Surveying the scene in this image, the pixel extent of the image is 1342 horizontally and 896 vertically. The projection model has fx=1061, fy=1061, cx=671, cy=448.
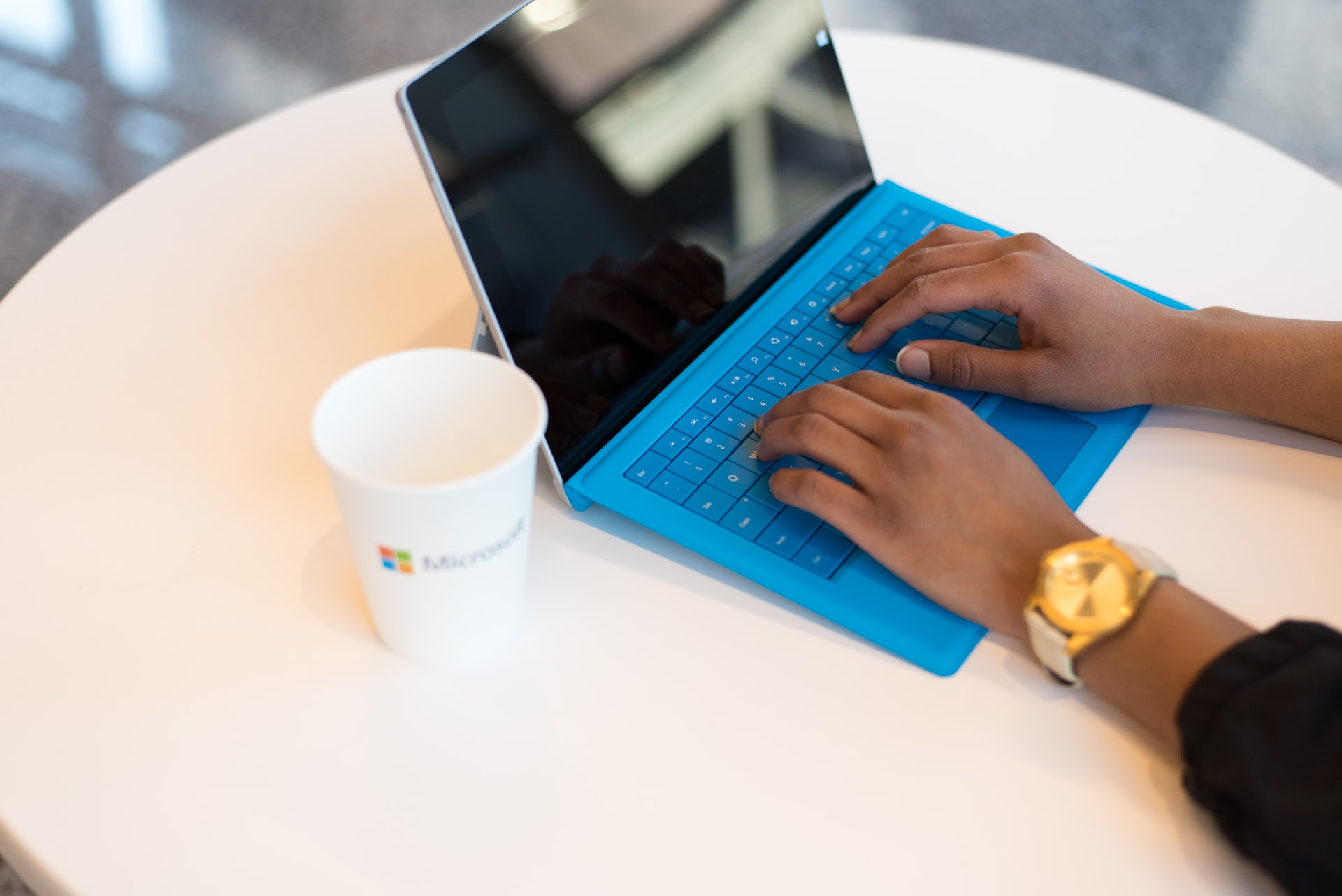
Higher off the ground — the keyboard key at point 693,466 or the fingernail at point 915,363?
the fingernail at point 915,363

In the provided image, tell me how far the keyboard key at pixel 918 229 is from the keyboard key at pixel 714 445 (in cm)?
29

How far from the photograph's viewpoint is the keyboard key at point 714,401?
0.75 metres

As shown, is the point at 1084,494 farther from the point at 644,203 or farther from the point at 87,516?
the point at 87,516

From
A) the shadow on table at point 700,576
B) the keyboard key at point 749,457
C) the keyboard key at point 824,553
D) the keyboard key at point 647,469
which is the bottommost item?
the shadow on table at point 700,576

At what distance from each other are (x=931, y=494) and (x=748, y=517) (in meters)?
0.11

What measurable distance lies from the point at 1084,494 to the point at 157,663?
23.1 inches

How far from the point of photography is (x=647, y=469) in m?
0.70

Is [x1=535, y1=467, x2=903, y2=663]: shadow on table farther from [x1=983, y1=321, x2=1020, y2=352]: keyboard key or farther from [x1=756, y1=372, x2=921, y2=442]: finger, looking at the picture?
[x1=983, y1=321, x2=1020, y2=352]: keyboard key

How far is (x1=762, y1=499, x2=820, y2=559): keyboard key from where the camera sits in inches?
25.8

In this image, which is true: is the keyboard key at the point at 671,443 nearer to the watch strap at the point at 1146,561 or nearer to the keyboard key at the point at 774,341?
the keyboard key at the point at 774,341

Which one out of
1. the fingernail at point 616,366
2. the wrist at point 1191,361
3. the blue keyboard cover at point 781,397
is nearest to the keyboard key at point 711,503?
the blue keyboard cover at point 781,397

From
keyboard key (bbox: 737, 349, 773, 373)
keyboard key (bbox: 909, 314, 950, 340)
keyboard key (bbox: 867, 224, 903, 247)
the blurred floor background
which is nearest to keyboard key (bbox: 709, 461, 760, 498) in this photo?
keyboard key (bbox: 737, 349, 773, 373)

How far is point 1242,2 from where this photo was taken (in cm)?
258

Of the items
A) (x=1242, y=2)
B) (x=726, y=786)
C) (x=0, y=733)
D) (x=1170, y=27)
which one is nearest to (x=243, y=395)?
(x=0, y=733)
